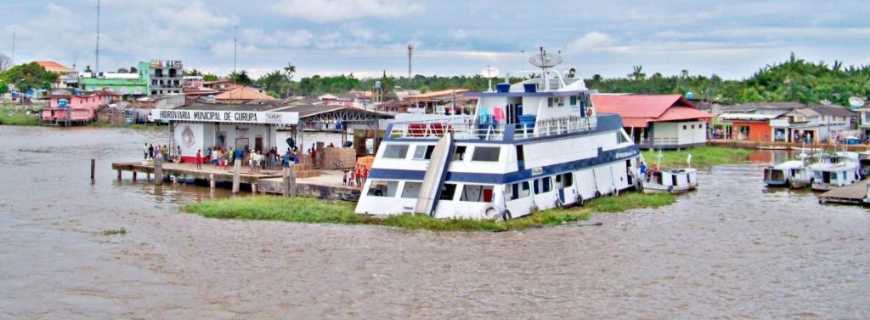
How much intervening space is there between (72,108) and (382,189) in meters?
80.8

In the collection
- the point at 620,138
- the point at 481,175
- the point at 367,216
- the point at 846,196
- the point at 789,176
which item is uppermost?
the point at 620,138

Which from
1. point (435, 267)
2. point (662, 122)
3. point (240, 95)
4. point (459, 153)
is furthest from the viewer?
point (240, 95)

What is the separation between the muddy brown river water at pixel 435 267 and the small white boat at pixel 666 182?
12.7 feet

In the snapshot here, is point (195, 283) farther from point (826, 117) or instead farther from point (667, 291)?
point (826, 117)

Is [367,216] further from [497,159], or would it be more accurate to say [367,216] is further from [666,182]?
[666,182]

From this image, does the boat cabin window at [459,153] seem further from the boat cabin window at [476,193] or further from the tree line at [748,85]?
the tree line at [748,85]

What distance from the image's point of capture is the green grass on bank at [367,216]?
2872 centimetres

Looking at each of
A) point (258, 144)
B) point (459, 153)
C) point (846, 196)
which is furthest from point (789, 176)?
point (258, 144)

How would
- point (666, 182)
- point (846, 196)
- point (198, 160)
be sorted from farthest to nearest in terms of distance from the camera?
point (198, 160), point (666, 182), point (846, 196)

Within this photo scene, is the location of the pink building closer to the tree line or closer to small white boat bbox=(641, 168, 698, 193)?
the tree line

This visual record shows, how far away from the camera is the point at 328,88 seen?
153625 mm

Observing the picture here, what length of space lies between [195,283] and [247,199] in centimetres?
1186

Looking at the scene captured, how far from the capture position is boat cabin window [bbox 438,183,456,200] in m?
29.7

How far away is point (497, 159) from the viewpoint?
97.9 feet
